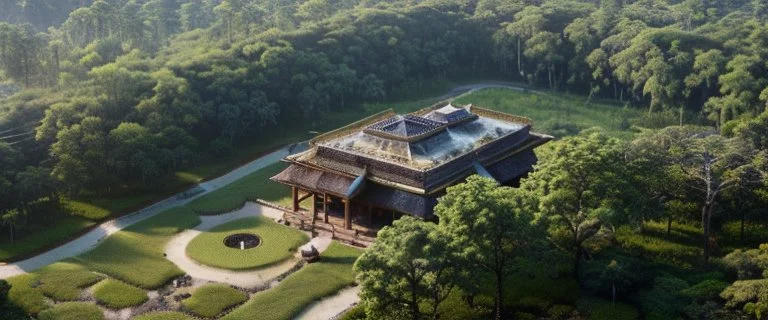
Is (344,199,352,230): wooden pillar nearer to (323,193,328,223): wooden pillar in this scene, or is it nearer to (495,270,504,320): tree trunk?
(323,193,328,223): wooden pillar

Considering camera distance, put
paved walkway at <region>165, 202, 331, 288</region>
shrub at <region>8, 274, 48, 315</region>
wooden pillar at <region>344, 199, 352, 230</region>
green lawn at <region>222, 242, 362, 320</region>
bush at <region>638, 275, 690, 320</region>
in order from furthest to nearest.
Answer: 1. wooden pillar at <region>344, 199, 352, 230</region>
2. paved walkway at <region>165, 202, 331, 288</region>
3. green lawn at <region>222, 242, 362, 320</region>
4. shrub at <region>8, 274, 48, 315</region>
5. bush at <region>638, 275, 690, 320</region>

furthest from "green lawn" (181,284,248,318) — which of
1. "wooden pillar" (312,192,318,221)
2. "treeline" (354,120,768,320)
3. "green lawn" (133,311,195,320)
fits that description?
"wooden pillar" (312,192,318,221)

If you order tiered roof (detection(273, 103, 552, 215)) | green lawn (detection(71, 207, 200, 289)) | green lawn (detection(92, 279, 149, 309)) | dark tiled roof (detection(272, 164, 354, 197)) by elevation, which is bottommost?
green lawn (detection(92, 279, 149, 309))

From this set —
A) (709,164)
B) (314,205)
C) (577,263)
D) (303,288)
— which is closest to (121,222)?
(314,205)

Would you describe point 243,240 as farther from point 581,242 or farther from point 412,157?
point 581,242

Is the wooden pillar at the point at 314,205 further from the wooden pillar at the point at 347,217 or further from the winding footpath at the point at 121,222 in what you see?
the winding footpath at the point at 121,222
